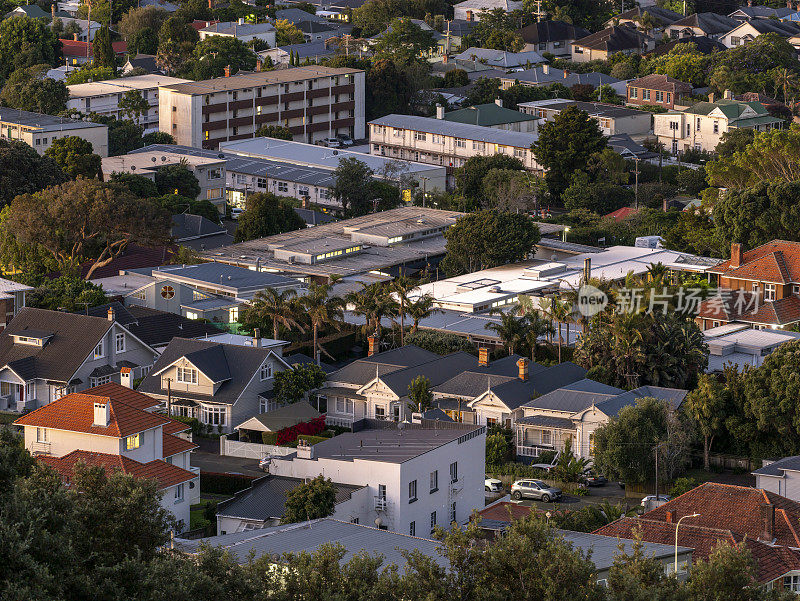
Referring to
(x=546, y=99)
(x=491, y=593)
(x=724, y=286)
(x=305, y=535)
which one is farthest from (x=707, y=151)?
(x=491, y=593)

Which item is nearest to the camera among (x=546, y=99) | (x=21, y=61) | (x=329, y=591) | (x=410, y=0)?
(x=329, y=591)

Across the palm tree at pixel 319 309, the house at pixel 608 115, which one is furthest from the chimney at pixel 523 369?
the house at pixel 608 115

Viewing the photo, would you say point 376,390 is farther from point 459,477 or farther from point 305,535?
point 305,535

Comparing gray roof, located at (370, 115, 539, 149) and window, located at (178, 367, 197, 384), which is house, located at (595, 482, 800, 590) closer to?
window, located at (178, 367, 197, 384)

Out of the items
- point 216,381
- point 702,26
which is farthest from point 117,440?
point 702,26

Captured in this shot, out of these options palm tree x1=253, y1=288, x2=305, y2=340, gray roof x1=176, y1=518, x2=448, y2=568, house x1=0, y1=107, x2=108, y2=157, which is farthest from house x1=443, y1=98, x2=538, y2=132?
gray roof x1=176, y1=518, x2=448, y2=568

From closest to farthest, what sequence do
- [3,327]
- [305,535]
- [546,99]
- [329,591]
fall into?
[329,591] < [305,535] < [3,327] < [546,99]

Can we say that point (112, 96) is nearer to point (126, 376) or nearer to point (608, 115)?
point (608, 115)
